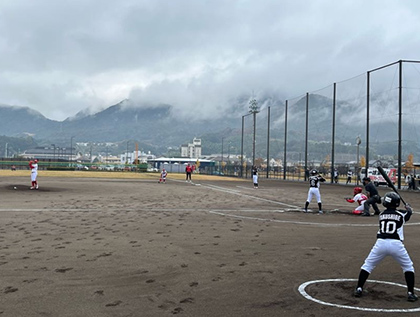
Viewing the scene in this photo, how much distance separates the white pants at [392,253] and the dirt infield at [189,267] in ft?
1.50

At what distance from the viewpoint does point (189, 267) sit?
26.3 feet

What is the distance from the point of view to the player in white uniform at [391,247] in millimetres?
6395

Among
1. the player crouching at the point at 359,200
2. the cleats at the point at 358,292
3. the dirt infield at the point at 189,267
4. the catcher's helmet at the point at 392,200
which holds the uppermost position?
the catcher's helmet at the point at 392,200

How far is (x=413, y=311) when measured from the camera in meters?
5.82

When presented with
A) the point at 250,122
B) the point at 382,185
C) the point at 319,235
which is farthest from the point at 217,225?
the point at 250,122

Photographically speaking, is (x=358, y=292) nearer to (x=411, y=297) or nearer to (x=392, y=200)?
(x=411, y=297)

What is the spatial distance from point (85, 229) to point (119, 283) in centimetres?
563

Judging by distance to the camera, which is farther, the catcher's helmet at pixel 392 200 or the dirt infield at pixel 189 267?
the catcher's helmet at pixel 392 200

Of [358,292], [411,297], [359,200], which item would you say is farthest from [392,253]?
[359,200]

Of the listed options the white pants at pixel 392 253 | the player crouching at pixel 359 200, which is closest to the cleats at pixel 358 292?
the white pants at pixel 392 253

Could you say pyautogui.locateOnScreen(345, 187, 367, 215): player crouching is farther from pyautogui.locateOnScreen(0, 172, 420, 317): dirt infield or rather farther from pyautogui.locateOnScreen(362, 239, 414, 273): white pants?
pyautogui.locateOnScreen(362, 239, 414, 273): white pants

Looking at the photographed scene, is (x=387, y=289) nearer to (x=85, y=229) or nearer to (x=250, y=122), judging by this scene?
(x=85, y=229)

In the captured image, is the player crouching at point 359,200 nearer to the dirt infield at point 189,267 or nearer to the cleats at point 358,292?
the dirt infield at point 189,267

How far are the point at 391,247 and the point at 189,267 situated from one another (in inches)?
134
